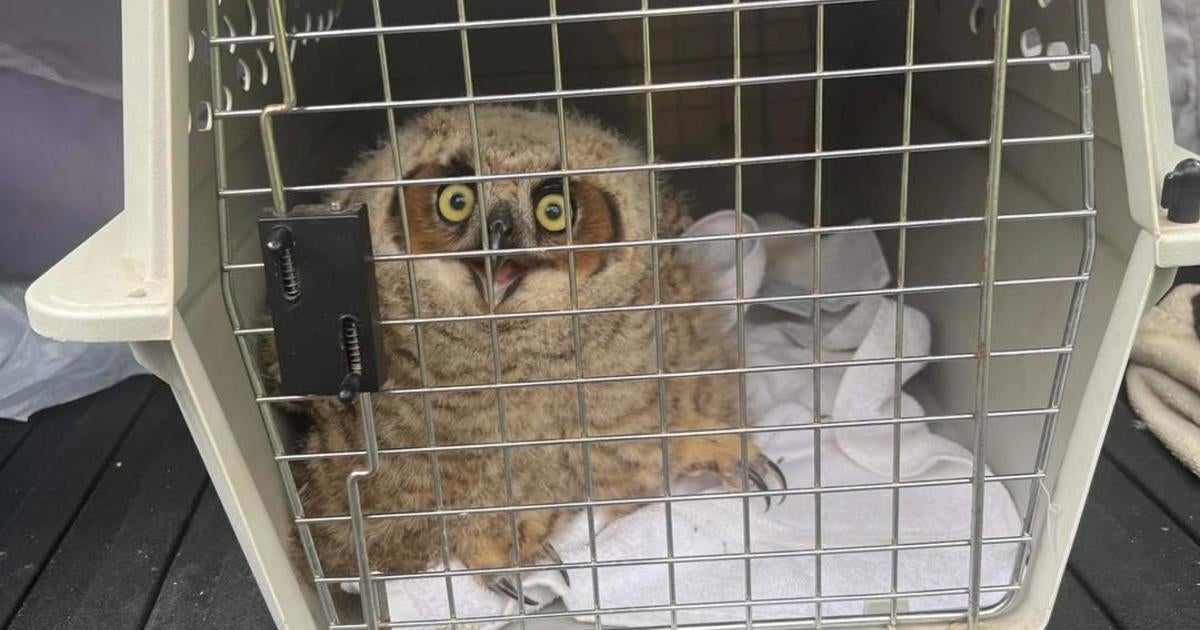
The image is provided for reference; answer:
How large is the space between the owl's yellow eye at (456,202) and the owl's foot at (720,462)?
385mm

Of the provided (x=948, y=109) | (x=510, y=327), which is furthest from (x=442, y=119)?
(x=948, y=109)

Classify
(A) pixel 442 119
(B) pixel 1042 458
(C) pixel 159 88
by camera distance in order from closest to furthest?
1. (C) pixel 159 88
2. (B) pixel 1042 458
3. (A) pixel 442 119

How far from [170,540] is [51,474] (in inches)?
10.9

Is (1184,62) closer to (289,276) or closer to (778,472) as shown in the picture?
(778,472)

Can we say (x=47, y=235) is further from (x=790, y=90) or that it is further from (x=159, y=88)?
(x=790, y=90)

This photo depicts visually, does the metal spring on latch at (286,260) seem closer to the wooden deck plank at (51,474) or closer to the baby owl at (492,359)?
the baby owl at (492,359)

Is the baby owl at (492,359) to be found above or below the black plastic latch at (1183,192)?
below

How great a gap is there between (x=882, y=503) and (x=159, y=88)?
85 cm

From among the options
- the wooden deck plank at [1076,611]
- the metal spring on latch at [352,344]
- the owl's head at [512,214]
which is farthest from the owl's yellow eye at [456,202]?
the wooden deck plank at [1076,611]

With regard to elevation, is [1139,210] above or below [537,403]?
above

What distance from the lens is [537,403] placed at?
1.12 metres

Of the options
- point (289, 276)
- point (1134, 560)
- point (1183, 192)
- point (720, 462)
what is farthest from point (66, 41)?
point (1134, 560)

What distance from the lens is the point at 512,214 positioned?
1.02m

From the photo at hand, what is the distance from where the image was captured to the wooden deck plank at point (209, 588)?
1.06m
